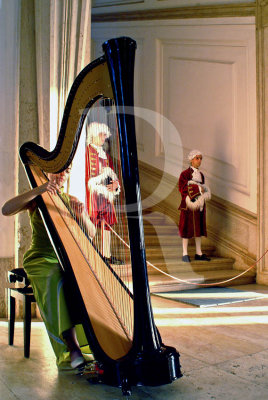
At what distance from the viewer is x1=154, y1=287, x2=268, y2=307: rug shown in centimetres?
445

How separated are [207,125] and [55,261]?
15.4 ft

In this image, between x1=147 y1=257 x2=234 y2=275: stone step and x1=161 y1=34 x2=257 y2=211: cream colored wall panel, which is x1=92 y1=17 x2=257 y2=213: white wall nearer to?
x1=161 y1=34 x2=257 y2=211: cream colored wall panel

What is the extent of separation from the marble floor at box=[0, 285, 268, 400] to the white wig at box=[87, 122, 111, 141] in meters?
1.24

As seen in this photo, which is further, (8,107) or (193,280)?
(193,280)

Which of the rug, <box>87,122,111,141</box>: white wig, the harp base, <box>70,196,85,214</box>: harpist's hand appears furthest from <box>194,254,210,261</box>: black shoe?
the harp base

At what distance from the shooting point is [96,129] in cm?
Result: 241

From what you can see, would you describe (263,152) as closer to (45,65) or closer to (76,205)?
(45,65)

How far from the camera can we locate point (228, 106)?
261 inches

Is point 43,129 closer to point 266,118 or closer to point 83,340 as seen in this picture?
point 83,340

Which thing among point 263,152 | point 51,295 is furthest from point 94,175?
point 263,152

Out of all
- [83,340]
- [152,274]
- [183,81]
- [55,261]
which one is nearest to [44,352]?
[83,340]

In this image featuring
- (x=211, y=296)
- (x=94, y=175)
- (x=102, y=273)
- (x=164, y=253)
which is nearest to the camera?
(x=102, y=273)

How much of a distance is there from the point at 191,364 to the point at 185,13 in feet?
19.4

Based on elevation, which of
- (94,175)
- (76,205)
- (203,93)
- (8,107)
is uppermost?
(203,93)
